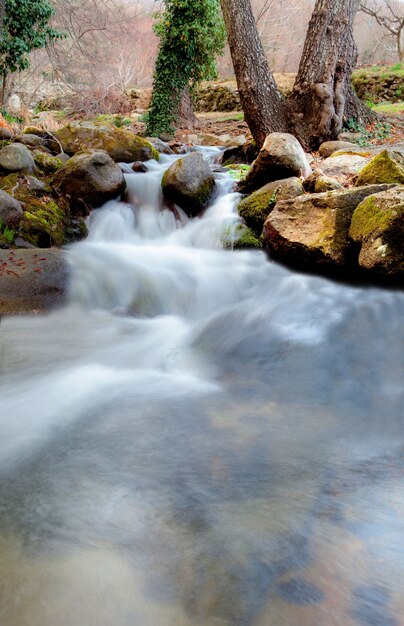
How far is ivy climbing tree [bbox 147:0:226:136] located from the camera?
42.0 feet

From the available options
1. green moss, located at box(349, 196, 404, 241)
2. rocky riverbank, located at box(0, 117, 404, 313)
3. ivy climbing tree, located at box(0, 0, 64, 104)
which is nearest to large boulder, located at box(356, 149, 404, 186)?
rocky riverbank, located at box(0, 117, 404, 313)

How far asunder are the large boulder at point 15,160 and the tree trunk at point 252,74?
4.92 metres

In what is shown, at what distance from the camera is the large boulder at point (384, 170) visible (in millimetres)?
5223

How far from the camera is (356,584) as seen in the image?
1.49m

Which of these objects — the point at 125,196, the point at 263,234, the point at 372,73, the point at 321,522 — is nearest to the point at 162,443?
the point at 321,522

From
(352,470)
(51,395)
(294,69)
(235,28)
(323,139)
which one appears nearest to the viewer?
(352,470)

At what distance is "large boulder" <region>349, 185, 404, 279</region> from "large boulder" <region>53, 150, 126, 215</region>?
370cm

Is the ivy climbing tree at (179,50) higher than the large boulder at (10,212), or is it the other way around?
the ivy climbing tree at (179,50)

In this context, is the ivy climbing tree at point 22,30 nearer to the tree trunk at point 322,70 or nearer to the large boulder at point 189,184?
the tree trunk at point 322,70

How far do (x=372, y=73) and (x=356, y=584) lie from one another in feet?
65.4

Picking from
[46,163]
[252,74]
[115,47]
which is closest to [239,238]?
[46,163]

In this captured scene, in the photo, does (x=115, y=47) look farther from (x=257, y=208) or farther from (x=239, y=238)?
(x=239, y=238)

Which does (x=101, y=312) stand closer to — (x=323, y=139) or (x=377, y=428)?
(x=377, y=428)

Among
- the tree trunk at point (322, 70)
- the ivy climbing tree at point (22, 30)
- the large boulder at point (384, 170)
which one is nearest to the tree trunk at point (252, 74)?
the tree trunk at point (322, 70)
